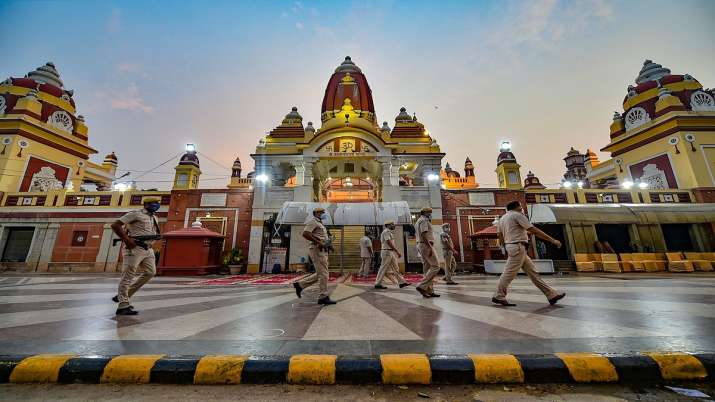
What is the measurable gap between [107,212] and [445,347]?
71.5 feet

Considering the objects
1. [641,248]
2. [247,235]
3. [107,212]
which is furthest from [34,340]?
[641,248]

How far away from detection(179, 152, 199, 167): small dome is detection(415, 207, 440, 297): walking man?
17.1 m

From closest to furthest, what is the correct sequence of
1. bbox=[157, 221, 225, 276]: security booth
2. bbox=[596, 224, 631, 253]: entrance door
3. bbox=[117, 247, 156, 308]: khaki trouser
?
bbox=[117, 247, 156, 308]: khaki trouser < bbox=[157, 221, 225, 276]: security booth < bbox=[596, 224, 631, 253]: entrance door

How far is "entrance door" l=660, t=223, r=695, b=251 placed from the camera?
16.0 m

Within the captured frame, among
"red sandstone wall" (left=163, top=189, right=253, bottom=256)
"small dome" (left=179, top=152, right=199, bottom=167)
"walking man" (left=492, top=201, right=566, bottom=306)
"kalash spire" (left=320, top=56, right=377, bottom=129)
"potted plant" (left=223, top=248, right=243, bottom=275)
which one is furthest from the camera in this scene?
"kalash spire" (left=320, top=56, right=377, bottom=129)

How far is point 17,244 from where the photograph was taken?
16875mm

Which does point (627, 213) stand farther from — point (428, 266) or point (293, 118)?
point (293, 118)

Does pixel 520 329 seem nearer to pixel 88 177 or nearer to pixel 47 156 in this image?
pixel 47 156

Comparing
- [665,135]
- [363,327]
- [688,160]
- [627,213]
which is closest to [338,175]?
[363,327]

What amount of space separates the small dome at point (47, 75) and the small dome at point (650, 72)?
50292 mm

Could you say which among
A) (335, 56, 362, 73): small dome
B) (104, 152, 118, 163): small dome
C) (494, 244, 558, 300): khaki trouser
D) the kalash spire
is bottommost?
(494, 244, 558, 300): khaki trouser

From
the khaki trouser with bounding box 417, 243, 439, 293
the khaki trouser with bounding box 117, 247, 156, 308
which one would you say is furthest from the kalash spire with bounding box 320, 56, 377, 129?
the khaki trouser with bounding box 117, 247, 156, 308

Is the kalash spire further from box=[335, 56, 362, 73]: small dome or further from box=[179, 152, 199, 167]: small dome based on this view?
box=[179, 152, 199, 167]: small dome

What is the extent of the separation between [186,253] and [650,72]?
37282 mm
